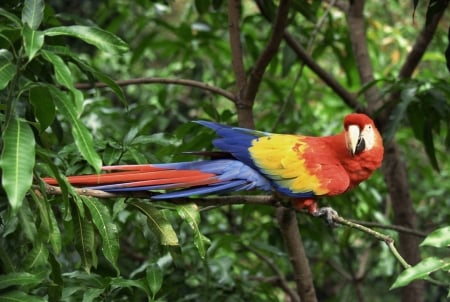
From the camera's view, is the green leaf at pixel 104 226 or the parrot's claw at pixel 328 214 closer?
the green leaf at pixel 104 226

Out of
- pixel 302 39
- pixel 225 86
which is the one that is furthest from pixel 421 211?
pixel 225 86

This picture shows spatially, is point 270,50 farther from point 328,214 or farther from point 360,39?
point 360,39

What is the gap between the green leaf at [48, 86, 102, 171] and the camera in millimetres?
943

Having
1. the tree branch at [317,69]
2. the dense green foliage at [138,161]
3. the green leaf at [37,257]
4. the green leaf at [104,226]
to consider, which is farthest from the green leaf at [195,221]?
the tree branch at [317,69]

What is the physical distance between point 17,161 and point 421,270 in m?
0.61

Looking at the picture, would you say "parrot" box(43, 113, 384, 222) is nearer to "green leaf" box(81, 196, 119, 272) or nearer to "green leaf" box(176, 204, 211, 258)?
"green leaf" box(176, 204, 211, 258)

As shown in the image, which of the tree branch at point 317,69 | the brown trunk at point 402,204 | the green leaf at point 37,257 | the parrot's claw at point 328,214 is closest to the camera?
the green leaf at point 37,257

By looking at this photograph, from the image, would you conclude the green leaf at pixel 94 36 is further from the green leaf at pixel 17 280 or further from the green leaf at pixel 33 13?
the green leaf at pixel 17 280

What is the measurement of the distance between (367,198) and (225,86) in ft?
2.06

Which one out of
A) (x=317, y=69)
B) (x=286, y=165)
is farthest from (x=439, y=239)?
(x=317, y=69)

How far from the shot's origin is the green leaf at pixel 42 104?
0.97 meters

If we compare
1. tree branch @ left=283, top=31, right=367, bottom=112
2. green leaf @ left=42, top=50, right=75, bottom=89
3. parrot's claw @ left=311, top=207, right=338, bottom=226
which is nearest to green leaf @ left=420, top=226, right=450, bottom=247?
parrot's claw @ left=311, top=207, right=338, bottom=226

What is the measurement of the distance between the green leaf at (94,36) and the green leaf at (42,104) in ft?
0.29

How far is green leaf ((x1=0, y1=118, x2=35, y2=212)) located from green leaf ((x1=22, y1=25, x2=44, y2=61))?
101mm
